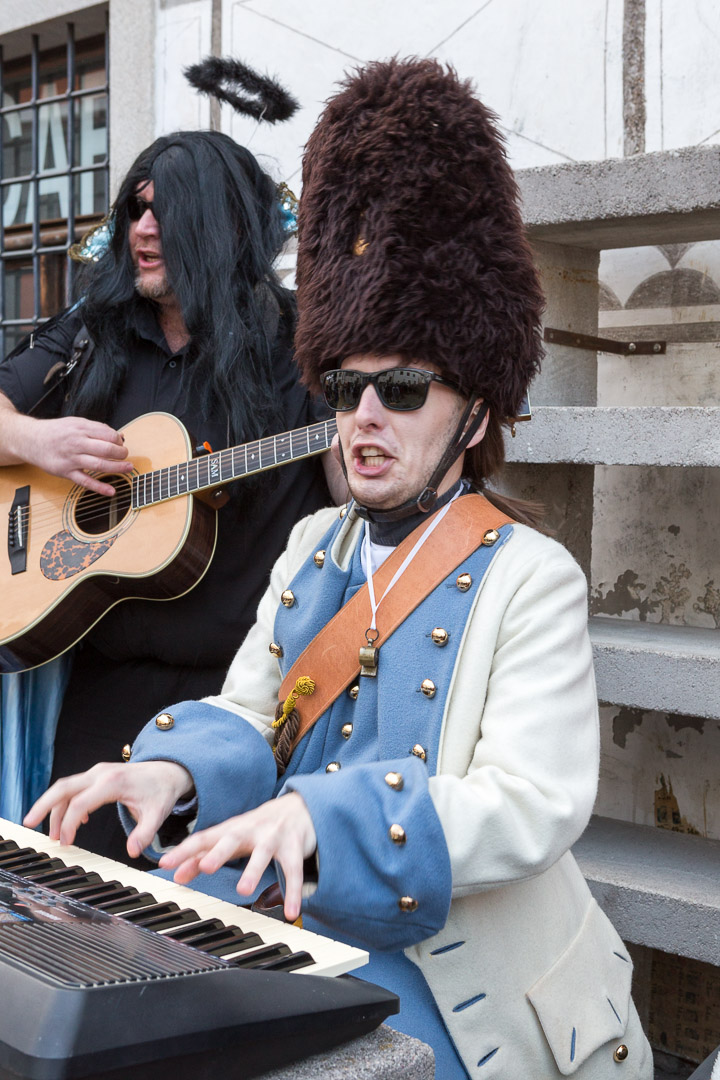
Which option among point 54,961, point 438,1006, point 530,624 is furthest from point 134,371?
point 54,961

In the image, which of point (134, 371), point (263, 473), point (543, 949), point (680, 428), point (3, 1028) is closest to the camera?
point (3, 1028)

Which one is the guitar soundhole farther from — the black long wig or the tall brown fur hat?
the tall brown fur hat

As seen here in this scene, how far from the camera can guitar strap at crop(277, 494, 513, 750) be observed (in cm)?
142

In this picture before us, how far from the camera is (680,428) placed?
206 cm

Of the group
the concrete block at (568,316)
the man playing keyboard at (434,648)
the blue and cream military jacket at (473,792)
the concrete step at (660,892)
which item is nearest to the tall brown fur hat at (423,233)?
the man playing keyboard at (434,648)

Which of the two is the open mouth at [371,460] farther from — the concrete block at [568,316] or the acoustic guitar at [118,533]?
the concrete block at [568,316]

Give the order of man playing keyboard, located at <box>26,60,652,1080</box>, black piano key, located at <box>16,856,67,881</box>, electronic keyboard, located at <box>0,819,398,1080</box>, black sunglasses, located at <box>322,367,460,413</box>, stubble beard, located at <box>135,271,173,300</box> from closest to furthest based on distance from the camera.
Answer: electronic keyboard, located at <box>0,819,398,1080</box>, black piano key, located at <box>16,856,67,881</box>, man playing keyboard, located at <box>26,60,652,1080</box>, black sunglasses, located at <box>322,367,460,413</box>, stubble beard, located at <box>135,271,173,300</box>

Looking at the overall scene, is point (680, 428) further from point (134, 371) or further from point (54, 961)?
point (54, 961)

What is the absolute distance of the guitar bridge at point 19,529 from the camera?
2504mm

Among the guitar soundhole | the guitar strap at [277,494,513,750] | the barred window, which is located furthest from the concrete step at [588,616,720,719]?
the barred window

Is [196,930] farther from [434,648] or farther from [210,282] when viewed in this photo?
[210,282]

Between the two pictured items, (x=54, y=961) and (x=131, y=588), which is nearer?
(x=54, y=961)

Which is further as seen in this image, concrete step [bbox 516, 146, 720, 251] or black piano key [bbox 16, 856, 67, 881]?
concrete step [bbox 516, 146, 720, 251]

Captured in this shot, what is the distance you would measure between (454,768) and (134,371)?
4.68ft
